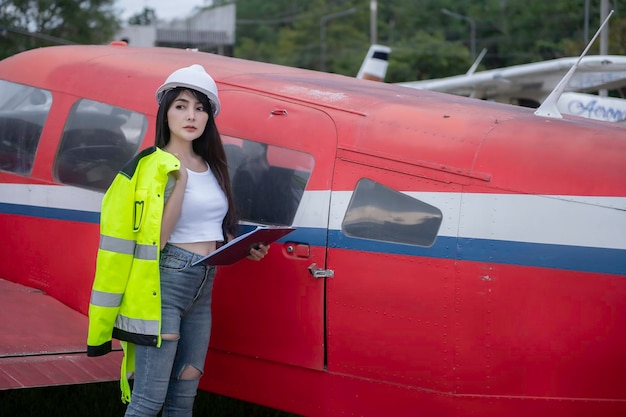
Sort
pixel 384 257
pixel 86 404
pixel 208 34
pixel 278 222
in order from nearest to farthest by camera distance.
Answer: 1. pixel 384 257
2. pixel 278 222
3. pixel 86 404
4. pixel 208 34

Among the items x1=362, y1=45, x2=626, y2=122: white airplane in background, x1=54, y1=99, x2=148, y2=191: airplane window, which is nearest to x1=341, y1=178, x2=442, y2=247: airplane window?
x1=54, y1=99, x2=148, y2=191: airplane window

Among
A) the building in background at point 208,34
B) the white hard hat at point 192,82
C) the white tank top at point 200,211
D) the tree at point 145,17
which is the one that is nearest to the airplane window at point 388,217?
the white tank top at point 200,211

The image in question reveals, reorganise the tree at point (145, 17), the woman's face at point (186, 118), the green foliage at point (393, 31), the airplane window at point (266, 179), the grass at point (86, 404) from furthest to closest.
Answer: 1. the tree at point (145, 17)
2. the green foliage at point (393, 31)
3. the grass at point (86, 404)
4. the airplane window at point (266, 179)
5. the woman's face at point (186, 118)

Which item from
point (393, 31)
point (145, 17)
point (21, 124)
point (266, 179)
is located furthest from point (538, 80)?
point (145, 17)

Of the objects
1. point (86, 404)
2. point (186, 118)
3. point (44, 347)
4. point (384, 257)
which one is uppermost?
point (186, 118)

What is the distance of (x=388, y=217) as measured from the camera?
15.9ft

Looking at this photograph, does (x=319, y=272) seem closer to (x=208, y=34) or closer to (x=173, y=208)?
(x=173, y=208)

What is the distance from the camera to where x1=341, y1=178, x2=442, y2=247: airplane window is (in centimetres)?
475

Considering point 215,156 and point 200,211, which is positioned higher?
point 215,156

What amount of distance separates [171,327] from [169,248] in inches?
15.3

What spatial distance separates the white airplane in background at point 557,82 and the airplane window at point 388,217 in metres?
13.4

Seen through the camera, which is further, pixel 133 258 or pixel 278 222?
pixel 278 222

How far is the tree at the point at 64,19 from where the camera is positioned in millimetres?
44031

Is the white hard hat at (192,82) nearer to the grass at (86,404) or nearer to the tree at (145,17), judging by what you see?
the grass at (86,404)
